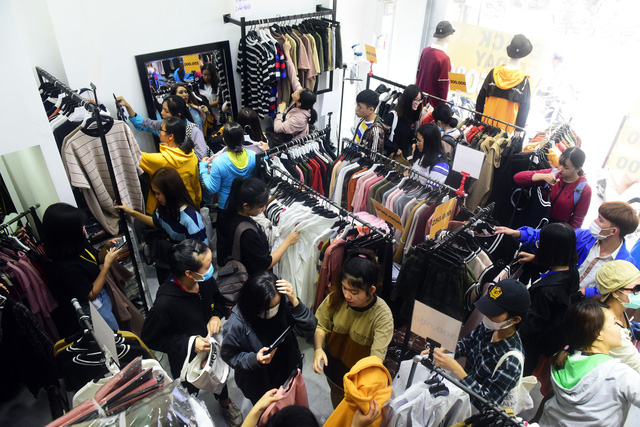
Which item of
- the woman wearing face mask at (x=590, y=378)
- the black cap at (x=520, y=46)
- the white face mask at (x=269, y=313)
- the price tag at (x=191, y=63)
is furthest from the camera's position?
the price tag at (x=191, y=63)

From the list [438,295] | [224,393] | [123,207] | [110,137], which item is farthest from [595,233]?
[110,137]

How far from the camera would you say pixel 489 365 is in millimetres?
2266

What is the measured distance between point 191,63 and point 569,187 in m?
4.48

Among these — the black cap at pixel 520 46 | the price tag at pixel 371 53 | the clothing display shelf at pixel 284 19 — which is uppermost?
the clothing display shelf at pixel 284 19

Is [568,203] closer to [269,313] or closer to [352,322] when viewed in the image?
[352,322]

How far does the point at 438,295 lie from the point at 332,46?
A: 482 centimetres

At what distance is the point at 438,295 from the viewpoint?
3.00 meters

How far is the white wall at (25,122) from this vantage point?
2693mm

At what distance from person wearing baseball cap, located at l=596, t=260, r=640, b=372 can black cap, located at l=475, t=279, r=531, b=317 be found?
0.92m

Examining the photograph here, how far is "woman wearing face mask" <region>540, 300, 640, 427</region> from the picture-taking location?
7.37 feet

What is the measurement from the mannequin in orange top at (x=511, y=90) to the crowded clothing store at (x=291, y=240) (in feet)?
0.09

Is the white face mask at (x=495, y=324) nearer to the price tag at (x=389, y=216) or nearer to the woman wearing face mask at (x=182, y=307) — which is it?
the price tag at (x=389, y=216)

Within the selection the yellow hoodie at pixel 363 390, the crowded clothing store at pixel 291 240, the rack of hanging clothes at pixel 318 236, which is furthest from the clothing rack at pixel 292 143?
the yellow hoodie at pixel 363 390

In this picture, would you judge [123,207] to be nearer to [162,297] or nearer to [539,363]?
[162,297]
